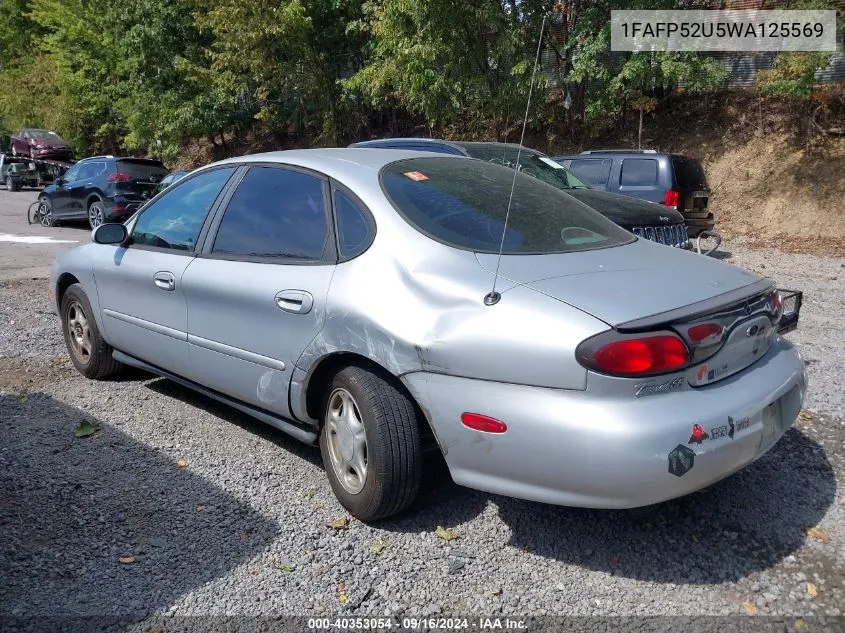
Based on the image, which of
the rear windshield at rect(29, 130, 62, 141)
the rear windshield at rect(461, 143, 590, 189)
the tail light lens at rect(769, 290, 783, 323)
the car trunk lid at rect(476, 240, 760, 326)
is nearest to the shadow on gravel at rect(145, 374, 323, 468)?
the car trunk lid at rect(476, 240, 760, 326)

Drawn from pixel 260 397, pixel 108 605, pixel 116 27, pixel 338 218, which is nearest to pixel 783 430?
pixel 338 218

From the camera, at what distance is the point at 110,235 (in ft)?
15.8

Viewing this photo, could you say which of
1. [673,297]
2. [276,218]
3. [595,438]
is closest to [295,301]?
[276,218]

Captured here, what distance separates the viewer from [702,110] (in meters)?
18.2

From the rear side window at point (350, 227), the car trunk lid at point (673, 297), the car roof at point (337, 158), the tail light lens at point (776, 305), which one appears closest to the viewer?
the car trunk lid at point (673, 297)

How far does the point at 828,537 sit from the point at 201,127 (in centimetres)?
2608

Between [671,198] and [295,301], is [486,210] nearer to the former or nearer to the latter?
[295,301]

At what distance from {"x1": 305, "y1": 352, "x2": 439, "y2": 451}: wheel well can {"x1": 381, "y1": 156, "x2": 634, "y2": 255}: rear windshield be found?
0.64 metres

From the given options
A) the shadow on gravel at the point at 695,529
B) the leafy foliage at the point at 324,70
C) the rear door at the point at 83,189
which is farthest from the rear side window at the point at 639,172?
the rear door at the point at 83,189

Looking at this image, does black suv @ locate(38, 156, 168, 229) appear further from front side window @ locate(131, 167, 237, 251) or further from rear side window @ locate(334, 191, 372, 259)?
rear side window @ locate(334, 191, 372, 259)

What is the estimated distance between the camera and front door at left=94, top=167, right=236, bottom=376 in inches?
170

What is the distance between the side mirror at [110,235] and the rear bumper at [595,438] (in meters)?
2.72

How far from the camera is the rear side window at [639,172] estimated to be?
38.0 ft

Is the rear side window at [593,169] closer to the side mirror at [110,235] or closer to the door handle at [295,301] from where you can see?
the side mirror at [110,235]
